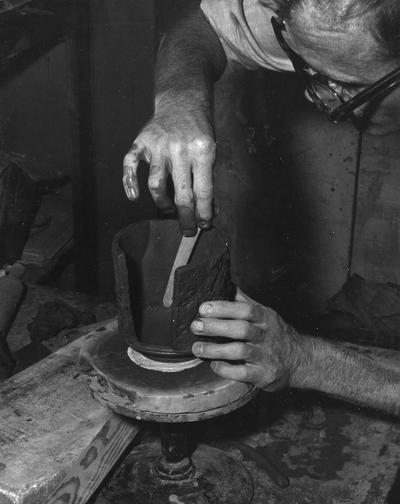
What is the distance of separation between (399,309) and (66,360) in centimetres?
234

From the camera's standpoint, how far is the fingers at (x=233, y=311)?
1.79 m

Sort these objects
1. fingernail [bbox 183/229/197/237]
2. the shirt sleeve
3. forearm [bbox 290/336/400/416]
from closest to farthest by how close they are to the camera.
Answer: fingernail [bbox 183/229/197/237] < forearm [bbox 290/336/400/416] < the shirt sleeve

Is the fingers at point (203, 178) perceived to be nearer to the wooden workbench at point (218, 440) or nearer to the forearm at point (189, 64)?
the forearm at point (189, 64)

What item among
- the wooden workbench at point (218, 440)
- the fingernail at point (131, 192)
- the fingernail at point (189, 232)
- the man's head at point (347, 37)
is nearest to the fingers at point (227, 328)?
the fingernail at point (189, 232)

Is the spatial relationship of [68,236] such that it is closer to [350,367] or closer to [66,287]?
[66,287]

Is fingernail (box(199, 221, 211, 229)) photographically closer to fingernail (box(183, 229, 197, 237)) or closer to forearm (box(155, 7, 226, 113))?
fingernail (box(183, 229, 197, 237))

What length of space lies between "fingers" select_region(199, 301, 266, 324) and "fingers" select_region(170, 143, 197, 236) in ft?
0.72

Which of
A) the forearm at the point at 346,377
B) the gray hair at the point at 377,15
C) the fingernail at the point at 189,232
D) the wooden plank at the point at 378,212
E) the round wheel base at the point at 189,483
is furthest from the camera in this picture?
the wooden plank at the point at 378,212

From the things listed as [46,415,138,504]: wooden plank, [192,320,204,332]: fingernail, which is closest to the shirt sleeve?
[192,320,204,332]: fingernail

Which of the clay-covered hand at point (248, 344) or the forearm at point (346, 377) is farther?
the forearm at point (346, 377)

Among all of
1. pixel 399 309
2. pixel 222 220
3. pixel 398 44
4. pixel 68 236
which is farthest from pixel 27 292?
pixel 398 44

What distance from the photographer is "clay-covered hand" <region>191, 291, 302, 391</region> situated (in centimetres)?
181

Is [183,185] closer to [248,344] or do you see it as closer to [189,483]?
[248,344]

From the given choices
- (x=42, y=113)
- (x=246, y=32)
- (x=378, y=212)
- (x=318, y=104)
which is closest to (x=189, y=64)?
(x=246, y=32)
